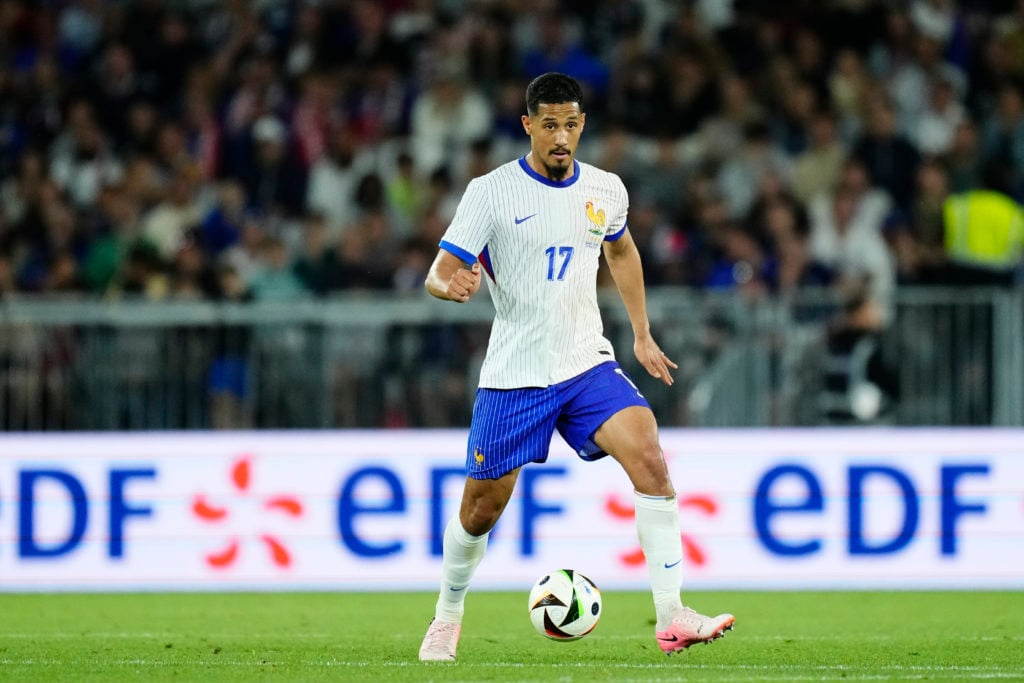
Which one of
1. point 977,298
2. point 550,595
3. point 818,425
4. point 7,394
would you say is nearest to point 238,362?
point 7,394

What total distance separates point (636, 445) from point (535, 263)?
0.84m

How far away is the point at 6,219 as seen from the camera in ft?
51.9

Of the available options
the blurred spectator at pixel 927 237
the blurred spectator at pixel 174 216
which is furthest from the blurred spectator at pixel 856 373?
the blurred spectator at pixel 174 216

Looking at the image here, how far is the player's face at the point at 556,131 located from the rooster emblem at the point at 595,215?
188mm

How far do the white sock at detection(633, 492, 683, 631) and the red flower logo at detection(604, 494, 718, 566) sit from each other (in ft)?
14.0

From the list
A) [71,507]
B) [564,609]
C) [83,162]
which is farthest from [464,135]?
[564,609]

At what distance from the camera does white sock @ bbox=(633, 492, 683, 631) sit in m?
7.26

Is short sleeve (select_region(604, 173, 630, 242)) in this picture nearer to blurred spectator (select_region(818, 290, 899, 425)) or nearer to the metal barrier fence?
the metal barrier fence

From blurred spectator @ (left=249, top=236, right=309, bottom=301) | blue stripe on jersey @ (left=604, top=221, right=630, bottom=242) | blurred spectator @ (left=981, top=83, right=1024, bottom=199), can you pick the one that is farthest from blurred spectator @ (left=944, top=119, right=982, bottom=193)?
blue stripe on jersey @ (left=604, top=221, right=630, bottom=242)

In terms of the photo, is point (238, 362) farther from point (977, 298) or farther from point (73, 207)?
point (977, 298)

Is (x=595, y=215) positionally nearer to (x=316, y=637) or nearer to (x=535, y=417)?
(x=535, y=417)

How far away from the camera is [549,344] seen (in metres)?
7.31

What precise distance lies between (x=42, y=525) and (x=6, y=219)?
489 centimetres

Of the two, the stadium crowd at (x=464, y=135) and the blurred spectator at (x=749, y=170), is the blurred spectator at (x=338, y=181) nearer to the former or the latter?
the stadium crowd at (x=464, y=135)
